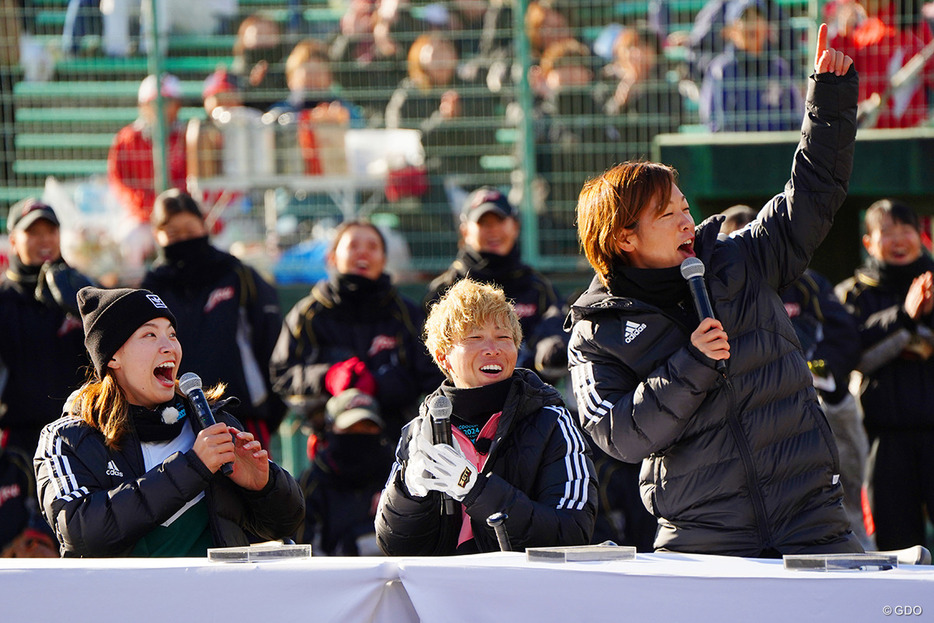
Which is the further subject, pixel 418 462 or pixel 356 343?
pixel 356 343

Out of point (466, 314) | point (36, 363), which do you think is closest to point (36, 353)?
point (36, 363)

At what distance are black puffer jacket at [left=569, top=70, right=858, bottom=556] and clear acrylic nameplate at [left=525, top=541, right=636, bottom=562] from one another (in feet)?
1.63

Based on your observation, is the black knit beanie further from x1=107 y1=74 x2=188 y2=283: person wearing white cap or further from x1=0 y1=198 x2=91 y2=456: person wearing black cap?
x1=107 y1=74 x2=188 y2=283: person wearing white cap

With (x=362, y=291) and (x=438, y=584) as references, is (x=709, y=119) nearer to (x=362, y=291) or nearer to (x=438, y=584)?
(x=362, y=291)

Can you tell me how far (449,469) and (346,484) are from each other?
312 cm

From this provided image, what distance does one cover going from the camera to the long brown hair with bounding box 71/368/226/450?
3465 millimetres

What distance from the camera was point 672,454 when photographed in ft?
10.9

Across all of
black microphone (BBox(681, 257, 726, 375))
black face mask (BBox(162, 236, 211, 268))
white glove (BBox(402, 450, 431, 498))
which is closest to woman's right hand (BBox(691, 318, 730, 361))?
black microphone (BBox(681, 257, 726, 375))

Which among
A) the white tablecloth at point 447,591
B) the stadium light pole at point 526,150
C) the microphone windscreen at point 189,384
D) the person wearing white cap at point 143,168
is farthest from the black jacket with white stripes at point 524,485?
the person wearing white cap at point 143,168

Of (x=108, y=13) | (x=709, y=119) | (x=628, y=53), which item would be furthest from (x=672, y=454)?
(x=108, y=13)

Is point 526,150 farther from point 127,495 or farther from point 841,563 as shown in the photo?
point 841,563

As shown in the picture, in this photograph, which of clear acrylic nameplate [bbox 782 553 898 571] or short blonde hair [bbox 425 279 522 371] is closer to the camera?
clear acrylic nameplate [bbox 782 553 898 571]

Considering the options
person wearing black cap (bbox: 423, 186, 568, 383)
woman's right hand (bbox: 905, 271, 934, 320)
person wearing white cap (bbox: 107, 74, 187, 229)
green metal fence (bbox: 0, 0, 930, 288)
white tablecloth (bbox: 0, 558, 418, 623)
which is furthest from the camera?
person wearing white cap (bbox: 107, 74, 187, 229)

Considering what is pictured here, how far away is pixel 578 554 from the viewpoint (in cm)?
266
